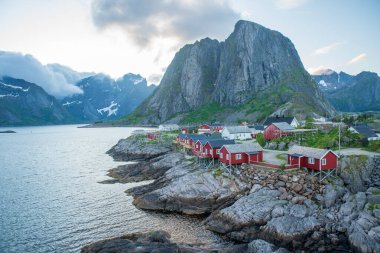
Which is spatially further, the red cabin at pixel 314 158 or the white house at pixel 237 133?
the white house at pixel 237 133

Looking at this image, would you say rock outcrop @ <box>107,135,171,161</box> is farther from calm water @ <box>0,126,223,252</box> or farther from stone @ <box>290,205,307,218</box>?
stone @ <box>290,205,307,218</box>

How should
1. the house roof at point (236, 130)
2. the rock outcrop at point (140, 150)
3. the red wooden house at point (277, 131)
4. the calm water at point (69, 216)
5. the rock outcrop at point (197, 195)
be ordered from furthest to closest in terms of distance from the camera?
the rock outcrop at point (140, 150) → the house roof at point (236, 130) → the red wooden house at point (277, 131) → the rock outcrop at point (197, 195) → the calm water at point (69, 216)

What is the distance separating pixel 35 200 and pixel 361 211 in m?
50.4

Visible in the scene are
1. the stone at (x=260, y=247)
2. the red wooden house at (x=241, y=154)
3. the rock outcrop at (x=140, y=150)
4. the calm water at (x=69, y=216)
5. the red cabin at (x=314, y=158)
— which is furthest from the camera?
the rock outcrop at (x=140, y=150)

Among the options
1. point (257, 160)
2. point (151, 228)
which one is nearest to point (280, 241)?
point (151, 228)

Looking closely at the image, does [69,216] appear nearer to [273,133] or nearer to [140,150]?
[273,133]

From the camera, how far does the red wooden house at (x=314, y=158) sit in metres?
42.4

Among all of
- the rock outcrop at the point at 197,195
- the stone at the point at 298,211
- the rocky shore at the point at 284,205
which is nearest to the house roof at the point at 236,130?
the rocky shore at the point at 284,205

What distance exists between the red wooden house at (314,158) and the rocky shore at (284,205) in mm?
1721

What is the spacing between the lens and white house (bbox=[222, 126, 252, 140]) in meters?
90.9

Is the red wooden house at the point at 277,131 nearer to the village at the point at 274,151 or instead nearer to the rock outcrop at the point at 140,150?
the village at the point at 274,151

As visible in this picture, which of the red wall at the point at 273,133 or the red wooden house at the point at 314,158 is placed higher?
the red wall at the point at 273,133

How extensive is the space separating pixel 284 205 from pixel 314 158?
10027mm

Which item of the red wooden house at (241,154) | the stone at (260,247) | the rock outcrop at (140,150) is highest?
the red wooden house at (241,154)
